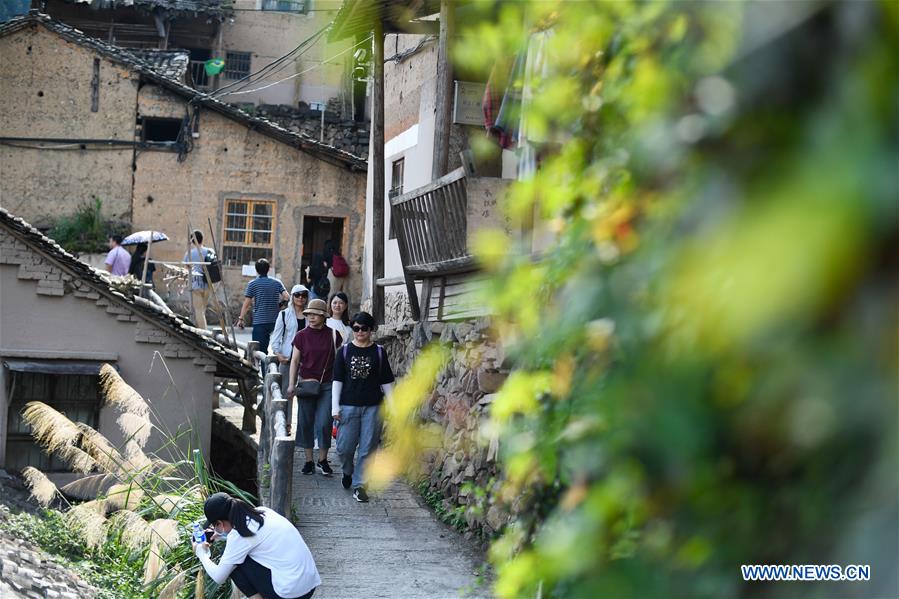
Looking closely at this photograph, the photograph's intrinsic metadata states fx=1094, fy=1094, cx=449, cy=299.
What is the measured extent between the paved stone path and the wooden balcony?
1896 millimetres

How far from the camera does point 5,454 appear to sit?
50.3 feet

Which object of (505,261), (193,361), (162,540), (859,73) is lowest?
(162,540)

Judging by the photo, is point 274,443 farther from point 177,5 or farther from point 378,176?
point 177,5

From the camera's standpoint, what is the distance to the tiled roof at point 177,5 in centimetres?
3100

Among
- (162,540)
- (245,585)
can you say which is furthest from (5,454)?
(245,585)

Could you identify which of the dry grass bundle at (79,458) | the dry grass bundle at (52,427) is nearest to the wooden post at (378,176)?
the dry grass bundle at (52,427)

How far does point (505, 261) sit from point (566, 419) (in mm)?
357

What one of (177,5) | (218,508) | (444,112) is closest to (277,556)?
(218,508)

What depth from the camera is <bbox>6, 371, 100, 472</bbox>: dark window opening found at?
50.6 ft

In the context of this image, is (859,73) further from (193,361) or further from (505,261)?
(193,361)

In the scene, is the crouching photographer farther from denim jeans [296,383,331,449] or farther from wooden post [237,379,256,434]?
wooden post [237,379,256,434]

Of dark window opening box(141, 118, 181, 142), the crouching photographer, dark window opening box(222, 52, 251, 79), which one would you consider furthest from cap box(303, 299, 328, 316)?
dark window opening box(222, 52, 251, 79)

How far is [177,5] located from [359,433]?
25.0 meters

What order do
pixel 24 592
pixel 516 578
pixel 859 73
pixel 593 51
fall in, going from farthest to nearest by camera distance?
pixel 24 592, pixel 593 51, pixel 516 578, pixel 859 73
